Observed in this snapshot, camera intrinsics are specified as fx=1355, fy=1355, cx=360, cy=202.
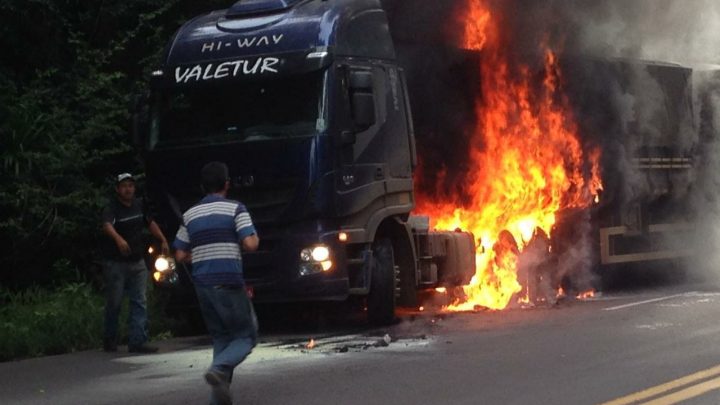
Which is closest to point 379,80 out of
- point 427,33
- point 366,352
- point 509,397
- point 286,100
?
point 286,100

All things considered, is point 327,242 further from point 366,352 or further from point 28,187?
point 28,187

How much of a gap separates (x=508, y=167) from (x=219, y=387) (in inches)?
373

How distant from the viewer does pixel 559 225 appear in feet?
60.4

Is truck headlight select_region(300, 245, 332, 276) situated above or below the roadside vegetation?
below

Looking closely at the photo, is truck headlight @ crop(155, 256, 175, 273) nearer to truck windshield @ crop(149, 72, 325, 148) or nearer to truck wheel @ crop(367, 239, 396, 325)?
truck windshield @ crop(149, 72, 325, 148)

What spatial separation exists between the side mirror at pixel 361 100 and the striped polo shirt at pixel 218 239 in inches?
189

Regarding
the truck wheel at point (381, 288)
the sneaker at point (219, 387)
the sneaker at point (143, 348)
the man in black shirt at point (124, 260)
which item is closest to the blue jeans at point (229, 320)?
Result: the sneaker at point (219, 387)

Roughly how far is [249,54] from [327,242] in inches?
87.9

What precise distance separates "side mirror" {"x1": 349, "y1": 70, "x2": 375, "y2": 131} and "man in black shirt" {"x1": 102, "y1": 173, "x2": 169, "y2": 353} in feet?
7.79

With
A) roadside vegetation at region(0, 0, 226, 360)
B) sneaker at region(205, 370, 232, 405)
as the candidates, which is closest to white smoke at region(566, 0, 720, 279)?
roadside vegetation at region(0, 0, 226, 360)

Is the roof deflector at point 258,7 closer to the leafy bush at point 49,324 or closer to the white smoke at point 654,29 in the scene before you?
the leafy bush at point 49,324

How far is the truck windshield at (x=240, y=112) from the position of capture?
46.4ft

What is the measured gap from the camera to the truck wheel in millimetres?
14750

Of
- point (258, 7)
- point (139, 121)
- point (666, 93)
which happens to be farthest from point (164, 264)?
point (666, 93)
